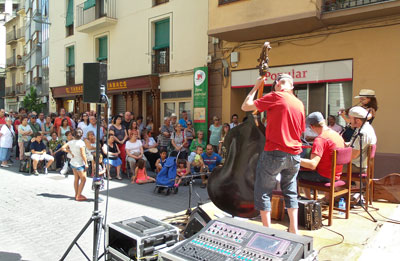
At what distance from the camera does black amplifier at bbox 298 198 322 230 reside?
377cm

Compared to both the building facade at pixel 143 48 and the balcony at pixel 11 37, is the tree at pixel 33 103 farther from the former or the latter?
the balcony at pixel 11 37

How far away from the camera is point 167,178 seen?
281 inches

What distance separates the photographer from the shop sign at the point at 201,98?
1080cm

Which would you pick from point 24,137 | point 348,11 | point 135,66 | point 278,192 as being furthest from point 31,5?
point 278,192

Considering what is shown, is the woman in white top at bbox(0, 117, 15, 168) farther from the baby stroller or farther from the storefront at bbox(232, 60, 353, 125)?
the storefront at bbox(232, 60, 353, 125)

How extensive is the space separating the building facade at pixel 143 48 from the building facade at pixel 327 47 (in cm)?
202

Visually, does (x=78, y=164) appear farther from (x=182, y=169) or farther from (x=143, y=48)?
(x=143, y=48)

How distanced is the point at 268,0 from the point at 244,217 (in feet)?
20.7

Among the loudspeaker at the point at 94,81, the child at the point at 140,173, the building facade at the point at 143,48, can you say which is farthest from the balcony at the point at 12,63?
the loudspeaker at the point at 94,81

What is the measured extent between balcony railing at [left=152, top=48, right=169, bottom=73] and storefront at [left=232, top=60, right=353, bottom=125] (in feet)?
16.0

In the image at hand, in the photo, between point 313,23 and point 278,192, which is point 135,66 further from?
point 278,192

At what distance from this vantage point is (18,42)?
34406 millimetres

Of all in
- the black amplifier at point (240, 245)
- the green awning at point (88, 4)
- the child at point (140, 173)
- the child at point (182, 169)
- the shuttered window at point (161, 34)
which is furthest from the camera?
the green awning at point (88, 4)

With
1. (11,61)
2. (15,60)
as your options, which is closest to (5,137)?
(15,60)
